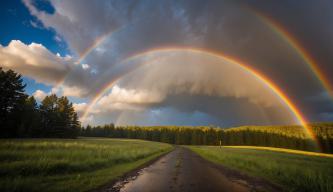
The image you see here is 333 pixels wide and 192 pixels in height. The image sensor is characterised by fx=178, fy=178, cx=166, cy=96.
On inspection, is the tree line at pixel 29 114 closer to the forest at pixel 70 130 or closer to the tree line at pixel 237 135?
the forest at pixel 70 130

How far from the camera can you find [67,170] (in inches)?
Answer: 463

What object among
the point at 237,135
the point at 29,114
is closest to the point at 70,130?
the point at 29,114

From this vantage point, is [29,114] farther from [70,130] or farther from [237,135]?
[237,135]

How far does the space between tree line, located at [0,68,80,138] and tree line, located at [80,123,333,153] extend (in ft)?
183

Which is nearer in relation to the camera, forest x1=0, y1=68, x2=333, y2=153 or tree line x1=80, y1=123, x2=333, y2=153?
forest x1=0, y1=68, x2=333, y2=153

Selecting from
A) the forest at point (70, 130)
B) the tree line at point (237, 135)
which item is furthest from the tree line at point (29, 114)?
the tree line at point (237, 135)

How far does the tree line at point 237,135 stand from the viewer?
9288cm

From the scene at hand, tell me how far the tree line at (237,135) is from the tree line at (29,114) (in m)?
55.7

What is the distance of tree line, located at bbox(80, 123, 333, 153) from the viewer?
9288 cm

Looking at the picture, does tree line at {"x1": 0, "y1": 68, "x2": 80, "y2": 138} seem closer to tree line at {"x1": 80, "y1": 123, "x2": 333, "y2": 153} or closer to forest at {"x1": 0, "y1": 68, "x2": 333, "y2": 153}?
forest at {"x1": 0, "y1": 68, "x2": 333, "y2": 153}

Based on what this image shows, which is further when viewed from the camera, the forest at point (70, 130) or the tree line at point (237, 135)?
the tree line at point (237, 135)

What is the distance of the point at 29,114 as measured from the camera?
52.3 m

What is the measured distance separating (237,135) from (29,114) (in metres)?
117

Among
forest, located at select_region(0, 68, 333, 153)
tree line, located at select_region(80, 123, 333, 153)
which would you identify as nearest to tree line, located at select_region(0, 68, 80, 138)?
forest, located at select_region(0, 68, 333, 153)
